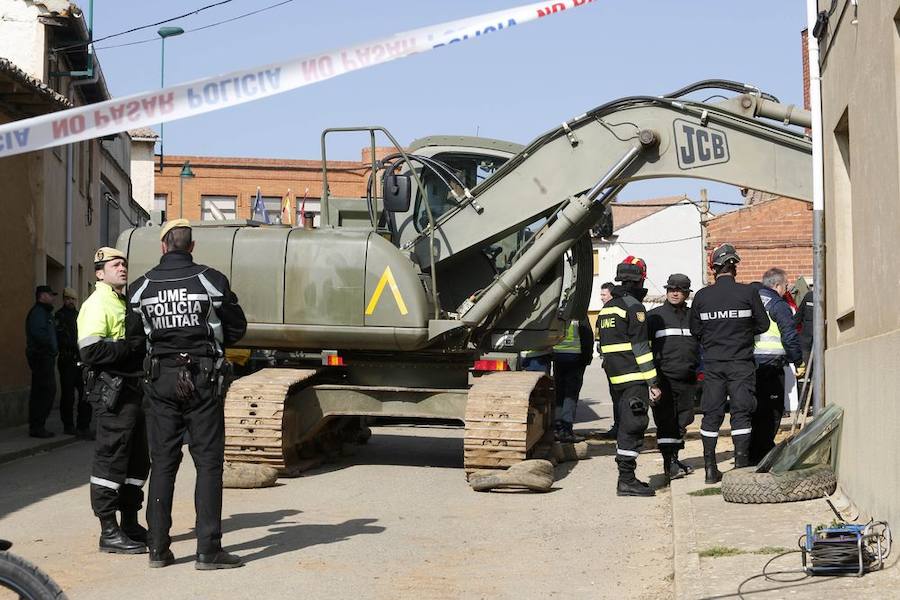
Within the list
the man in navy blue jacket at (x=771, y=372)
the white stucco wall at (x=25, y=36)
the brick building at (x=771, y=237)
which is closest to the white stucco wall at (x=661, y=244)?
the brick building at (x=771, y=237)

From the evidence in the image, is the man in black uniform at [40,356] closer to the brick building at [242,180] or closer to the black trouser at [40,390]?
the black trouser at [40,390]

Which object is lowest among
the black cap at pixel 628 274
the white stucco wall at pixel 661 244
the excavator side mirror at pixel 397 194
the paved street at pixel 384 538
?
the paved street at pixel 384 538

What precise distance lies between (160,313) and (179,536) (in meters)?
1.81

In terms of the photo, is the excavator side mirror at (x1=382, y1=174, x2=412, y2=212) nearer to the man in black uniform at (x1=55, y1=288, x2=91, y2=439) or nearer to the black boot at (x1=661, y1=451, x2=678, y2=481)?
the black boot at (x1=661, y1=451, x2=678, y2=481)

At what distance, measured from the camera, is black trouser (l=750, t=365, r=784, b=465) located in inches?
446

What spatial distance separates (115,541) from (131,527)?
0.19 metres

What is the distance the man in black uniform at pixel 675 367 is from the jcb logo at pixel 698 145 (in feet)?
5.23

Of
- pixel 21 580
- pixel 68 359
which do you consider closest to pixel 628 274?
pixel 21 580

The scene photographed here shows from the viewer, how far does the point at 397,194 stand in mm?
11977

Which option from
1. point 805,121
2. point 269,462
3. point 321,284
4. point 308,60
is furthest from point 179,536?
point 805,121

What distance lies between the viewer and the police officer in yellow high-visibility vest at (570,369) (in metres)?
14.7

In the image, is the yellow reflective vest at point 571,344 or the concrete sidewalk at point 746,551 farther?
the yellow reflective vest at point 571,344

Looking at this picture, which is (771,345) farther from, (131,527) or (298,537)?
(131,527)

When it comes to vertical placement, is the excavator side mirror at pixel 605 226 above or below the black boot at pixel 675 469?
above
